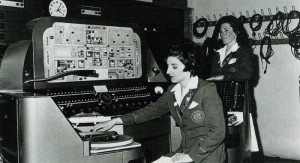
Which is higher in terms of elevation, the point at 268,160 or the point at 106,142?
the point at 106,142

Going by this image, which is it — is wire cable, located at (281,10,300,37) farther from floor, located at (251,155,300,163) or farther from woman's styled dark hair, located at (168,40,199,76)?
woman's styled dark hair, located at (168,40,199,76)

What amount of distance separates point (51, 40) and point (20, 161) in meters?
1.29

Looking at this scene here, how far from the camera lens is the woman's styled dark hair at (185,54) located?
6.82 feet

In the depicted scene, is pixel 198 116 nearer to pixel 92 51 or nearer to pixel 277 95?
pixel 92 51

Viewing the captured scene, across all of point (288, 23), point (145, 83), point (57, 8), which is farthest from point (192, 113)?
point (288, 23)

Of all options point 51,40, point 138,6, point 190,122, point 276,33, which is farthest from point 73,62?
point 276,33

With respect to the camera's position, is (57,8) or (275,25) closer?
(57,8)

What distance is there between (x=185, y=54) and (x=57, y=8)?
1887 millimetres

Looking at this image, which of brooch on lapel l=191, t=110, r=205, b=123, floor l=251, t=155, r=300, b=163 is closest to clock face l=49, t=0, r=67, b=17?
brooch on lapel l=191, t=110, r=205, b=123

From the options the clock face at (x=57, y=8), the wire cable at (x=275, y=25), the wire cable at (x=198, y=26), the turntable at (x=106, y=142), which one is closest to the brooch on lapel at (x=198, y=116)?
the turntable at (x=106, y=142)

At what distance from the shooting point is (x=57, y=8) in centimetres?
350

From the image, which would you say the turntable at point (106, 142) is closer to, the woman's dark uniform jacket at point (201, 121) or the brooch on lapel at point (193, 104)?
the woman's dark uniform jacket at point (201, 121)

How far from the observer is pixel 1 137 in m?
1.99

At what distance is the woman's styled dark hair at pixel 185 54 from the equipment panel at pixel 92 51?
3.46ft
